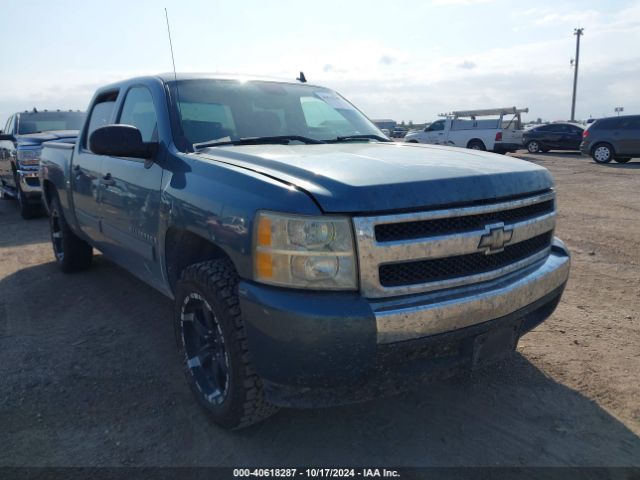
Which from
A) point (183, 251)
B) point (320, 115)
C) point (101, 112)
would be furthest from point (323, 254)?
point (101, 112)

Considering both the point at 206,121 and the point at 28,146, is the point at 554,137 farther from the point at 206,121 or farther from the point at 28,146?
the point at 206,121

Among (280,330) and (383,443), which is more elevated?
(280,330)

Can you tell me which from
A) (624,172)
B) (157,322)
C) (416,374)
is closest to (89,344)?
(157,322)

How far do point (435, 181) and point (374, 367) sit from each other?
0.84m

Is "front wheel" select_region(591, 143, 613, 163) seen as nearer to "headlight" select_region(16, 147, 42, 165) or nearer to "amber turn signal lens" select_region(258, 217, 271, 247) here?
"headlight" select_region(16, 147, 42, 165)

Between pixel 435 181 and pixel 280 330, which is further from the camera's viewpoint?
pixel 435 181

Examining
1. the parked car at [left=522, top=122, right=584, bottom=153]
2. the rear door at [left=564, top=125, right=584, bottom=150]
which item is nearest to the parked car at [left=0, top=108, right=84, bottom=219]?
the parked car at [left=522, top=122, right=584, bottom=153]

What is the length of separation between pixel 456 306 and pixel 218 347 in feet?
3.94

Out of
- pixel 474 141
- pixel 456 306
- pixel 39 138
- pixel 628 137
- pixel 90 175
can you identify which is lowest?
pixel 474 141

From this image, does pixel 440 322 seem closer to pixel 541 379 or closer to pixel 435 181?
pixel 435 181

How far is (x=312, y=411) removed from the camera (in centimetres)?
285

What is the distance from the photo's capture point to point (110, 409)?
2.89 m

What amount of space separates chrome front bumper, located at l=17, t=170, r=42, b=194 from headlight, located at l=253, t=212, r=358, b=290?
7835mm

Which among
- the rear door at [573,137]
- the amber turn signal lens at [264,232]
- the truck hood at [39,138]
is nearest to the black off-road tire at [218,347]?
the amber turn signal lens at [264,232]
